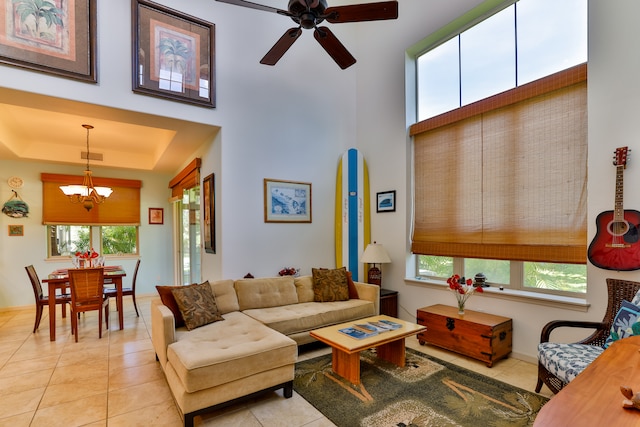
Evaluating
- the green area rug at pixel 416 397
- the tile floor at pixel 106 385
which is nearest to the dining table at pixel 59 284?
the tile floor at pixel 106 385

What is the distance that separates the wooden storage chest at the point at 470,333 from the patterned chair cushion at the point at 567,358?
63 centimetres

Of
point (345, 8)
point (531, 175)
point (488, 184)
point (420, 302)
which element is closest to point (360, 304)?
point (420, 302)

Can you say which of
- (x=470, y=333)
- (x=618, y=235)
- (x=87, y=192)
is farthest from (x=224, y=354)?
(x=87, y=192)

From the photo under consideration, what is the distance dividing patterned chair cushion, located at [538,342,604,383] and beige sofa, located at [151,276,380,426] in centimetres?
182

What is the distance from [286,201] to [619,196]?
11.3 ft

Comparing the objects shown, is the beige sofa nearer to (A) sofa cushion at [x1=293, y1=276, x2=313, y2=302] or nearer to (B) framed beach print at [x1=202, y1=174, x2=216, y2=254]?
(A) sofa cushion at [x1=293, y1=276, x2=313, y2=302]

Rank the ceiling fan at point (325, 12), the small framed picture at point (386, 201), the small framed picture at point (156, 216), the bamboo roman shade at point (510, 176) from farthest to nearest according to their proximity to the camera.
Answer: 1. the small framed picture at point (156, 216)
2. the small framed picture at point (386, 201)
3. the bamboo roman shade at point (510, 176)
4. the ceiling fan at point (325, 12)

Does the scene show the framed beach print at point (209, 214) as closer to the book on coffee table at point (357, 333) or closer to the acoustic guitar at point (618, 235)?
the book on coffee table at point (357, 333)

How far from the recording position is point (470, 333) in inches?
122

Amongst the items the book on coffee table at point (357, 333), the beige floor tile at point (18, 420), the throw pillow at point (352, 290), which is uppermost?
the throw pillow at point (352, 290)

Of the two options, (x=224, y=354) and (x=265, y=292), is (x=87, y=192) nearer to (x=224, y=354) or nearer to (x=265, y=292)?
(x=265, y=292)

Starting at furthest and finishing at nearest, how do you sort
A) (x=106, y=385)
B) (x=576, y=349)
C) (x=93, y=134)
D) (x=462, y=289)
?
(x=93, y=134)
(x=462, y=289)
(x=106, y=385)
(x=576, y=349)

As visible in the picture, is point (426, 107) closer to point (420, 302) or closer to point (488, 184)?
point (488, 184)

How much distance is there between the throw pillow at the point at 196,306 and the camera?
9.56ft
